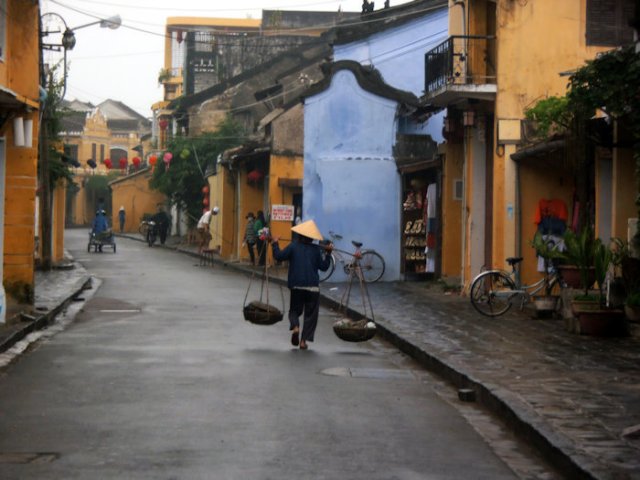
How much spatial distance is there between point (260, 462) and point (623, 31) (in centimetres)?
1687

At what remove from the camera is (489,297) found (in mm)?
19484

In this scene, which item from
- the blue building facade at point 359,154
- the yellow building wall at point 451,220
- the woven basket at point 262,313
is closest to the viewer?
the woven basket at point 262,313

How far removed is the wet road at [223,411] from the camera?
7637 mm

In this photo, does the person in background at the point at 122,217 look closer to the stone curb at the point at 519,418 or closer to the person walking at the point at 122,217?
the person walking at the point at 122,217

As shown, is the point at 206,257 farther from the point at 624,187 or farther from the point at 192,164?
the point at 624,187

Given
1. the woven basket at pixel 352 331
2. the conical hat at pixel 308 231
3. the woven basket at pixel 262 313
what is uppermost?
the conical hat at pixel 308 231

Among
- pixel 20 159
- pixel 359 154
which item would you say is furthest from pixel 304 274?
pixel 359 154

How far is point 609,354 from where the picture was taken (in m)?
13.6

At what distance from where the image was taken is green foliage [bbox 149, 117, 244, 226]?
55.3 metres

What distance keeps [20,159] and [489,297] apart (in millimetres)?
8103

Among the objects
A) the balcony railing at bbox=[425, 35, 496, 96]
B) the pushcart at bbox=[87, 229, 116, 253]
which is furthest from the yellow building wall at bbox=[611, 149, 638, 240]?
the pushcart at bbox=[87, 229, 116, 253]

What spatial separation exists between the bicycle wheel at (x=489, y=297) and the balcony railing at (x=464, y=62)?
5.23m

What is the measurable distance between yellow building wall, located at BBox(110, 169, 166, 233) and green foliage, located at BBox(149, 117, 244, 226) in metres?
20.0

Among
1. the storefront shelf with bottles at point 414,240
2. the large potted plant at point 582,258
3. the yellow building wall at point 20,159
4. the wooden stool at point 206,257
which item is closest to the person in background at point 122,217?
the wooden stool at point 206,257
